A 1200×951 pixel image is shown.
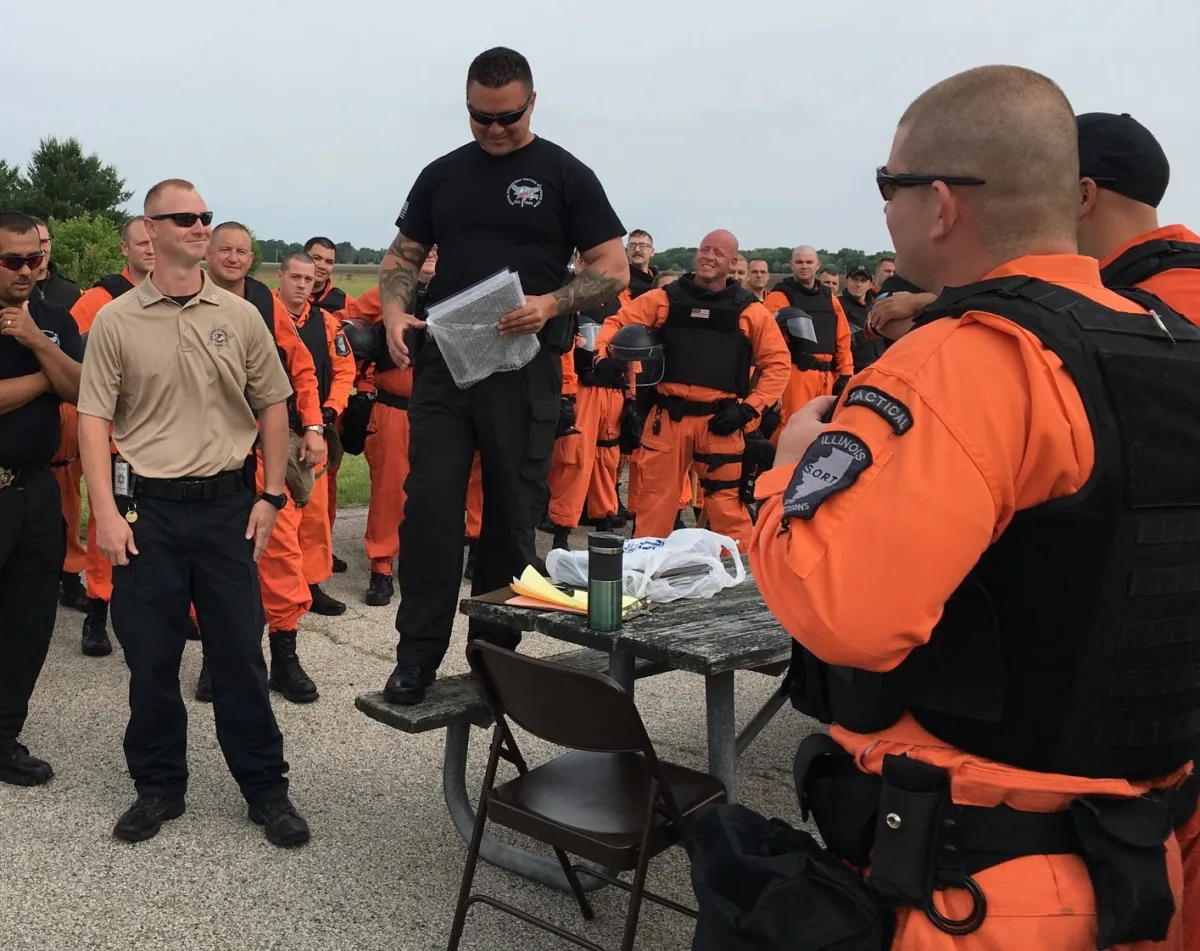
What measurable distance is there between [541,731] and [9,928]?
1.83m

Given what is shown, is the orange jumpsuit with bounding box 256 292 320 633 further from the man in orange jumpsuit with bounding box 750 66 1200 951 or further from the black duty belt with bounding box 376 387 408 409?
the man in orange jumpsuit with bounding box 750 66 1200 951

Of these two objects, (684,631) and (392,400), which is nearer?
(684,631)

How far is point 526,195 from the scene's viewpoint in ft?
13.1

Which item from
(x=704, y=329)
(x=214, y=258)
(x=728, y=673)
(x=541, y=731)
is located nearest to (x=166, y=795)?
(x=541, y=731)

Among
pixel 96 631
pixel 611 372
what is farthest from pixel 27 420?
pixel 611 372

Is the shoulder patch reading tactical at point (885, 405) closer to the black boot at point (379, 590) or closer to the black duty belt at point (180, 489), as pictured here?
the black duty belt at point (180, 489)

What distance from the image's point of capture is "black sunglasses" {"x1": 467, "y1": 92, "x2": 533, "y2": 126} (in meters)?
3.87

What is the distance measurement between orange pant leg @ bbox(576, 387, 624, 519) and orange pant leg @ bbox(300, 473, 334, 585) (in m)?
3.17

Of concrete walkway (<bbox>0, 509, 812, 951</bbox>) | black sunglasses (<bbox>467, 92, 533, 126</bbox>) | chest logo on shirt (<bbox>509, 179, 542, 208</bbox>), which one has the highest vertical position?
black sunglasses (<bbox>467, 92, 533, 126</bbox>)

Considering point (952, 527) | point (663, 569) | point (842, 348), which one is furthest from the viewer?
point (842, 348)

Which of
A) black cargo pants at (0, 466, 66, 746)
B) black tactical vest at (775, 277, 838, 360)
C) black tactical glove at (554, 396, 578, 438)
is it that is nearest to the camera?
black cargo pants at (0, 466, 66, 746)

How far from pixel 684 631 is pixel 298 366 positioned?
3.36 metres

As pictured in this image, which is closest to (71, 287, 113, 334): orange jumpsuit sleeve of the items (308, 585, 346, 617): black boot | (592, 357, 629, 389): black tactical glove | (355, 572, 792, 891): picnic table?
(308, 585, 346, 617): black boot

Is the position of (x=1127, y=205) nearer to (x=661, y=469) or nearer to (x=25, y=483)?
(x=25, y=483)
